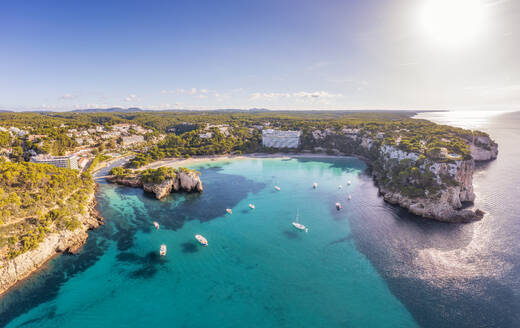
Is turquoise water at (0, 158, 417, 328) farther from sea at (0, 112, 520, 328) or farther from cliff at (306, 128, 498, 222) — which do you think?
cliff at (306, 128, 498, 222)

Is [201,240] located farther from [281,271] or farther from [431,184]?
[431,184]

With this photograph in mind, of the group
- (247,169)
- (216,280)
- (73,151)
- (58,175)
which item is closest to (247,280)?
(216,280)

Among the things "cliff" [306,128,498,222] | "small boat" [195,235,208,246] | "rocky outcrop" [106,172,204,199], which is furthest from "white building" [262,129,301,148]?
"small boat" [195,235,208,246]

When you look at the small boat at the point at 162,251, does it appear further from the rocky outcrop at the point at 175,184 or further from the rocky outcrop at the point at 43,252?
the rocky outcrop at the point at 175,184

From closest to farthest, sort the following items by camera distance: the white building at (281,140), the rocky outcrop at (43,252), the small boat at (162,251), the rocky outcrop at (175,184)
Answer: the rocky outcrop at (43,252)
the small boat at (162,251)
the rocky outcrop at (175,184)
the white building at (281,140)

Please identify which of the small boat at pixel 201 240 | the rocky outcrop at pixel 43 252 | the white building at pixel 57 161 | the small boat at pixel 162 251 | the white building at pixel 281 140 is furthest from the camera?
the white building at pixel 281 140

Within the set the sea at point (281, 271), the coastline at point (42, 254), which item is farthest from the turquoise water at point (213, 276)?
the coastline at point (42, 254)

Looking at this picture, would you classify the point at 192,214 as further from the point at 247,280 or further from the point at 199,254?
the point at 247,280

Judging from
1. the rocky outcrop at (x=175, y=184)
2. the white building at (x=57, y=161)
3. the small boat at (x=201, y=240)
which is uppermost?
the white building at (x=57, y=161)

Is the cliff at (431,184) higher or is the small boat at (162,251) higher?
the cliff at (431,184)
